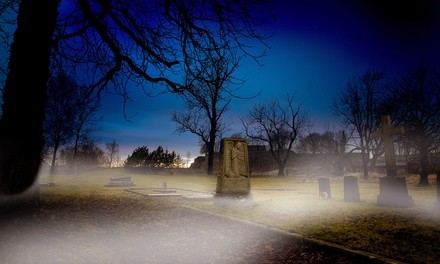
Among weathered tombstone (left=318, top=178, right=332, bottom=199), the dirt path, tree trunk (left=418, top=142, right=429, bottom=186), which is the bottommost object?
the dirt path

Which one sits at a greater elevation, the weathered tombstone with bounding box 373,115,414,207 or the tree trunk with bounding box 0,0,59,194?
the tree trunk with bounding box 0,0,59,194

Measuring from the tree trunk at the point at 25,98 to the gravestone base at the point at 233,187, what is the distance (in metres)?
7.16

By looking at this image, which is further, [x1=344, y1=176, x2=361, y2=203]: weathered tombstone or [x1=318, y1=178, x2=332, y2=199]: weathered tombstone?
[x1=318, y1=178, x2=332, y2=199]: weathered tombstone

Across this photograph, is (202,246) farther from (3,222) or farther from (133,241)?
(3,222)

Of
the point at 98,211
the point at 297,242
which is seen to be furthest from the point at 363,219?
the point at 98,211

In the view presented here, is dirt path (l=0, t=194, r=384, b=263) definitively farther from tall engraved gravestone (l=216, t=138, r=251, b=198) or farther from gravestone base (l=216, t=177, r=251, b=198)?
tall engraved gravestone (l=216, t=138, r=251, b=198)

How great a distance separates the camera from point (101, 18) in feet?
19.7

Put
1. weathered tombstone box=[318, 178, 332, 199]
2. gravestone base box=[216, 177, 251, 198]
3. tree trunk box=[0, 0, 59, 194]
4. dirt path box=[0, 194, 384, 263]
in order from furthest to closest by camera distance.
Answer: weathered tombstone box=[318, 178, 332, 199]
gravestone base box=[216, 177, 251, 198]
tree trunk box=[0, 0, 59, 194]
dirt path box=[0, 194, 384, 263]

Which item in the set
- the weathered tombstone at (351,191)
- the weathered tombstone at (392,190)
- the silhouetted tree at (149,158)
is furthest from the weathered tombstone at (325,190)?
the silhouetted tree at (149,158)

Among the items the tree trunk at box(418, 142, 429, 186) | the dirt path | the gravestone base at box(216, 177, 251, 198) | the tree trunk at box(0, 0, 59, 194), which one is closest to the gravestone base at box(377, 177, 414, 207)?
the gravestone base at box(216, 177, 251, 198)

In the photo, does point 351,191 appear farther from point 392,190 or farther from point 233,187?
point 233,187

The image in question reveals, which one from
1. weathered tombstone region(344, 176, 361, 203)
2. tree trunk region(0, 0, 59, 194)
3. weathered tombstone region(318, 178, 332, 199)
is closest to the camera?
tree trunk region(0, 0, 59, 194)

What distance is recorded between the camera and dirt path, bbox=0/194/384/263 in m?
4.13

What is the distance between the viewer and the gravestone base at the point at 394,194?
9797 mm
